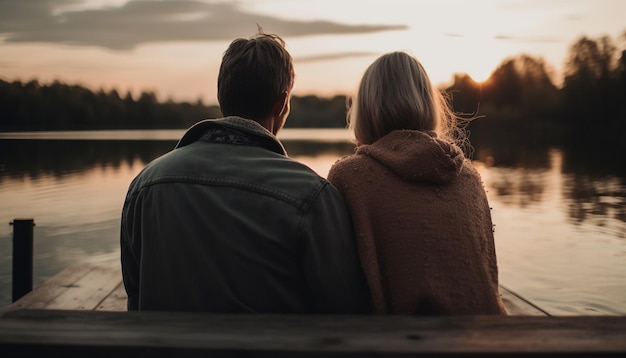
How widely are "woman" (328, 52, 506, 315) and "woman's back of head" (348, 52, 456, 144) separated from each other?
0.56ft

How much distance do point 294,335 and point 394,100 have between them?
1.30 metres

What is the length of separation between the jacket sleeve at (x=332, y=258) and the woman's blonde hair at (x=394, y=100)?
0.48 metres

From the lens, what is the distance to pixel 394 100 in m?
2.42

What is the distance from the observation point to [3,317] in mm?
1521

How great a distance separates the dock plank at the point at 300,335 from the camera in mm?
1295

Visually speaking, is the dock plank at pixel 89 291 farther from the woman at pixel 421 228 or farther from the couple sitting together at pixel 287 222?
the woman at pixel 421 228

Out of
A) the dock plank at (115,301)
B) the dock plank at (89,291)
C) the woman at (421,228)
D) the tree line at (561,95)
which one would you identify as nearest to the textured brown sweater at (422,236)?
the woman at (421,228)

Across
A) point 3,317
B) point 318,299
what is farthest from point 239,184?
point 3,317

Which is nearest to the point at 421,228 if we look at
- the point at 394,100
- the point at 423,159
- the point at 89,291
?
the point at 423,159

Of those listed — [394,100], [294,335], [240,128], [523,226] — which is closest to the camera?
[294,335]

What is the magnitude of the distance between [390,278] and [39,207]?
15.9m

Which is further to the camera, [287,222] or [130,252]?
[130,252]

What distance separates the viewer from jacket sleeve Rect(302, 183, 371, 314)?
6.39 ft

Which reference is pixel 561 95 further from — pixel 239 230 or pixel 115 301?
pixel 239 230
